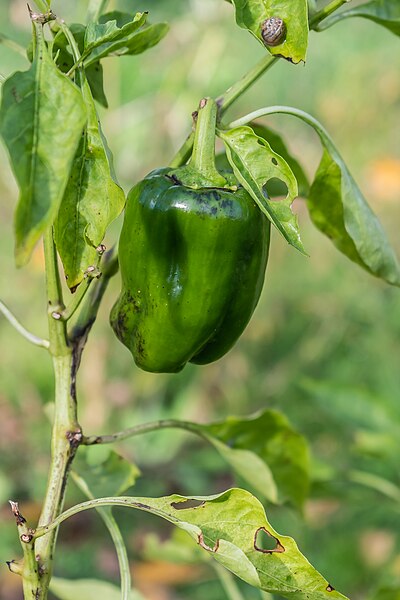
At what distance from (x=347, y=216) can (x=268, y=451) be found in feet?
1.08

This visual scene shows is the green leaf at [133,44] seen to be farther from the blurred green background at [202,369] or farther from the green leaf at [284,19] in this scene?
the blurred green background at [202,369]

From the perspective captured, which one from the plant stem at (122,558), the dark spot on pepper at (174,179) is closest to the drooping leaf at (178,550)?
the plant stem at (122,558)

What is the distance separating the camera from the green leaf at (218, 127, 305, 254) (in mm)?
645

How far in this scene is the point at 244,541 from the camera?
0.69 m

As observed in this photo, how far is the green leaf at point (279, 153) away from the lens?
878 millimetres

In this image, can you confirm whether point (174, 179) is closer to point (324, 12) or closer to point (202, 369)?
point (324, 12)

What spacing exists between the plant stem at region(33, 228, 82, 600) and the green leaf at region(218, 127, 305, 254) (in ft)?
0.55

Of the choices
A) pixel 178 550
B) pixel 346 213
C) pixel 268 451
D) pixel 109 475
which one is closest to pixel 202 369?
pixel 178 550

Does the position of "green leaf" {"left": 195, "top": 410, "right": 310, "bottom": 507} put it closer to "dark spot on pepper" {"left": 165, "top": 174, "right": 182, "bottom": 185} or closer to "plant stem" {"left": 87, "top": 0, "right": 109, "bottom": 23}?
"dark spot on pepper" {"left": 165, "top": 174, "right": 182, "bottom": 185}

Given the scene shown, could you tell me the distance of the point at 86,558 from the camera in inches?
89.5

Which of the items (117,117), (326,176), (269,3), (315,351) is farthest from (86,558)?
(269,3)

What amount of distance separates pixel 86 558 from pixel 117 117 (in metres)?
1.44

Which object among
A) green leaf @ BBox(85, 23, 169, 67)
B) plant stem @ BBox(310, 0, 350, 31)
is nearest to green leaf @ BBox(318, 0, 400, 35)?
plant stem @ BBox(310, 0, 350, 31)

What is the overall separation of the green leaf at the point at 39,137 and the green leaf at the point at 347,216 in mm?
347
